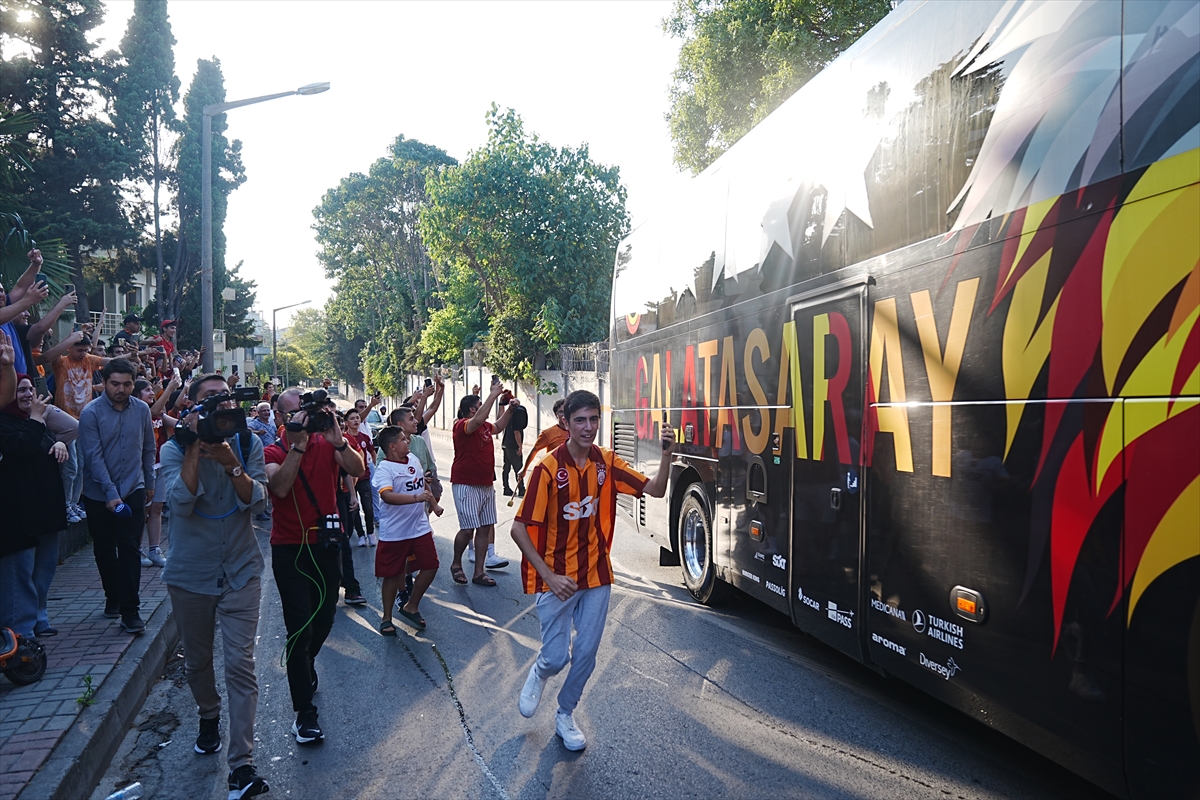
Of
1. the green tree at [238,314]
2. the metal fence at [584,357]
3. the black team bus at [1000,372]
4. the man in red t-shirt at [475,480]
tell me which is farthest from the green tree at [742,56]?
the green tree at [238,314]

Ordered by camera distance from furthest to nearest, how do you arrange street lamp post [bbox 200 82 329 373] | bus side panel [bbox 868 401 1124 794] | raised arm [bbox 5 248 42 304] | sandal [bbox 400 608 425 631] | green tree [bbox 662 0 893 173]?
green tree [bbox 662 0 893 173] → street lamp post [bbox 200 82 329 373] → sandal [bbox 400 608 425 631] → raised arm [bbox 5 248 42 304] → bus side panel [bbox 868 401 1124 794]

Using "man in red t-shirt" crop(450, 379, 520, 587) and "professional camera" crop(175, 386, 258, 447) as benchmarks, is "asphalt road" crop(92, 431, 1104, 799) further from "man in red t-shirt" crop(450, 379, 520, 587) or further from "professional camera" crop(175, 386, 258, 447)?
"professional camera" crop(175, 386, 258, 447)

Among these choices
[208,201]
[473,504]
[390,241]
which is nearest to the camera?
[473,504]

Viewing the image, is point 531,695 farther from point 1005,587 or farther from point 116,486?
point 116,486

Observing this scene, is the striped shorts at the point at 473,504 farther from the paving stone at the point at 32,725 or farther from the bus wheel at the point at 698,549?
the paving stone at the point at 32,725


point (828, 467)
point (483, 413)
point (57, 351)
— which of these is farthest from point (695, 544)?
point (57, 351)

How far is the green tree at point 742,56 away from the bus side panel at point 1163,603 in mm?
13014

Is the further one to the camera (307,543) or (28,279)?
(28,279)

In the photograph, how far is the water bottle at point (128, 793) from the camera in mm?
3947

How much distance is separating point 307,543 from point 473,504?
3595mm

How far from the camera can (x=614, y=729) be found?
4.73 metres

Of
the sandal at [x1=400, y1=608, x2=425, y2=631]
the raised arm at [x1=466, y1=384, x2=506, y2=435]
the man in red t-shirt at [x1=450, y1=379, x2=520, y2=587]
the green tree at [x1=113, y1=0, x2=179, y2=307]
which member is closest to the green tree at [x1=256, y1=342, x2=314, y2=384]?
the green tree at [x1=113, y1=0, x2=179, y2=307]

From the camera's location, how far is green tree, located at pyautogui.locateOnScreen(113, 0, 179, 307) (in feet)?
101

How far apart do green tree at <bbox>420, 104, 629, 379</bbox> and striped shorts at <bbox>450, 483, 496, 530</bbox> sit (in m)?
18.5
